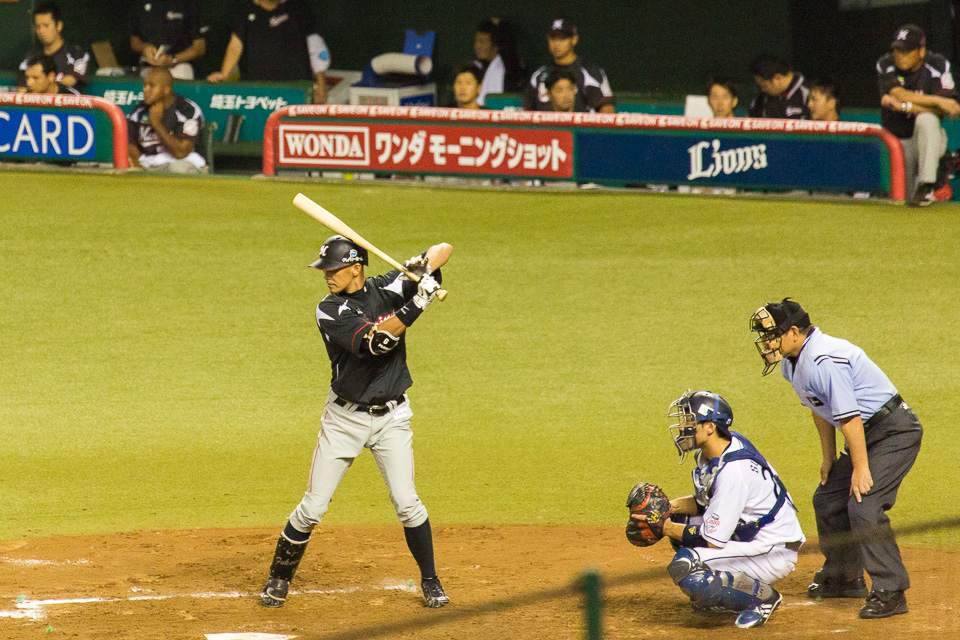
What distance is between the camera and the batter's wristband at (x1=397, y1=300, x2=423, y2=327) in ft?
18.2

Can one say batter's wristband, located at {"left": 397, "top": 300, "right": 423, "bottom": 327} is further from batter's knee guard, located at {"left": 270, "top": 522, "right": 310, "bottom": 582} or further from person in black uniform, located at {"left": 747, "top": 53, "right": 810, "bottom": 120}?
person in black uniform, located at {"left": 747, "top": 53, "right": 810, "bottom": 120}

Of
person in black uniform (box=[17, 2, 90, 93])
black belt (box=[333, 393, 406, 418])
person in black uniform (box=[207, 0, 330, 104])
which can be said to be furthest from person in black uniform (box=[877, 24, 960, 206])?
person in black uniform (box=[17, 2, 90, 93])

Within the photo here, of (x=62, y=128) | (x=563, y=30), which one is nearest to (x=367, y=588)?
(x=563, y=30)

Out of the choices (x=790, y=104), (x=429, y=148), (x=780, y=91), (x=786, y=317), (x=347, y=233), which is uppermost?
(x=780, y=91)

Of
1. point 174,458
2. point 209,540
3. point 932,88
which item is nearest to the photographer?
point 209,540

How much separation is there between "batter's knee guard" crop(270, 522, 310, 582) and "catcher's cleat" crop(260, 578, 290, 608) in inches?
0.9

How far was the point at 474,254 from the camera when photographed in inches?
477

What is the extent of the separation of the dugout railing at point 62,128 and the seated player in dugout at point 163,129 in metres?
0.20

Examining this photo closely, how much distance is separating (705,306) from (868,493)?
541 cm

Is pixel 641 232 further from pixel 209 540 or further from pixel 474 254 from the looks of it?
pixel 209 540

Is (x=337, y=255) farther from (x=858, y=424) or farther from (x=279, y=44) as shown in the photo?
(x=279, y=44)

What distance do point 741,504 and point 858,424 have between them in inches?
23.9

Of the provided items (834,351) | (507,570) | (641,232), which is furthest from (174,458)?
(641,232)

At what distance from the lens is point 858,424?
5.46 meters
